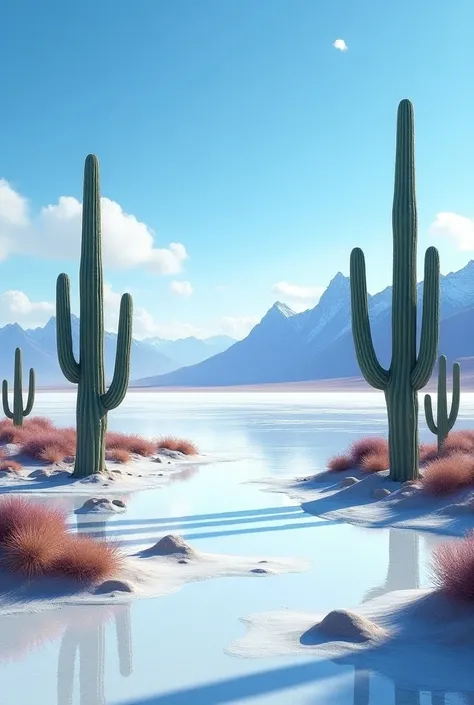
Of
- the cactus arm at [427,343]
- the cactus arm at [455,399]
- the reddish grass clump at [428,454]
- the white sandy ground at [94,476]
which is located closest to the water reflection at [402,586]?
the cactus arm at [427,343]

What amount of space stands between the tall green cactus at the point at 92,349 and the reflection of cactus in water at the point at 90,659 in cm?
1055

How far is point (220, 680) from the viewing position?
204 inches

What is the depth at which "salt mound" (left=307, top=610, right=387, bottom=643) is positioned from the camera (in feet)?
19.2

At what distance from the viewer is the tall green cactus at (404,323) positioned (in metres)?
14.6

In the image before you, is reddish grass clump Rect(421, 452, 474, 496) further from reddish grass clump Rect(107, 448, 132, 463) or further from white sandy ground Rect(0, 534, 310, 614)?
reddish grass clump Rect(107, 448, 132, 463)

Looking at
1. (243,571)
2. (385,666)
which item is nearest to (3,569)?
(243,571)

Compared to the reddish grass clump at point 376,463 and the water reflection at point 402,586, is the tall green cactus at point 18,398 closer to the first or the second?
the reddish grass clump at point 376,463

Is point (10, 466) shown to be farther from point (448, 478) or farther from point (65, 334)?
point (448, 478)

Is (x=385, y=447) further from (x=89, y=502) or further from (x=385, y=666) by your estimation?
(x=385, y=666)

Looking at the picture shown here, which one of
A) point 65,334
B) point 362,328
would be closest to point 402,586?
point 362,328

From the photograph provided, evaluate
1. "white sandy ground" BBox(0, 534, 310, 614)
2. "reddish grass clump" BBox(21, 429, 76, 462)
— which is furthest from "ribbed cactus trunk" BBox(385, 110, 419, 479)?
"reddish grass clump" BBox(21, 429, 76, 462)

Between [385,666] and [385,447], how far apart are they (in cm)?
1253

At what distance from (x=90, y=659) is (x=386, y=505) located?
26.6 ft

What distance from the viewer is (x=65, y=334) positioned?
698 inches
